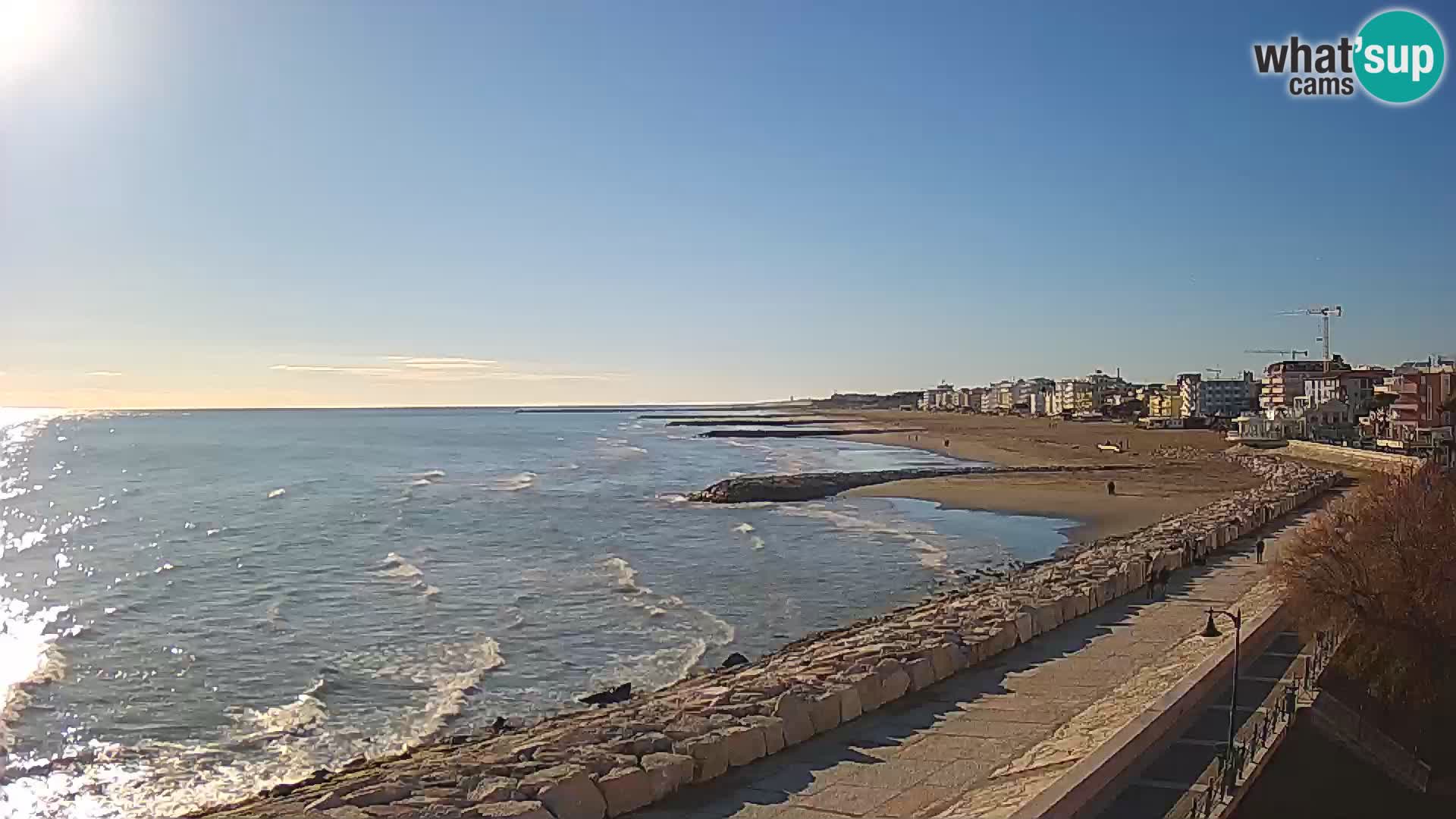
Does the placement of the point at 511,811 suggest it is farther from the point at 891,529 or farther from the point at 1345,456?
the point at 1345,456

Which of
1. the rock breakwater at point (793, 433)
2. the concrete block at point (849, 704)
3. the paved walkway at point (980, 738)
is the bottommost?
the rock breakwater at point (793, 433)

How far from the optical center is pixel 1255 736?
11188 millimetres

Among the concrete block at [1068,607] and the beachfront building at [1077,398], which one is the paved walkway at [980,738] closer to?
the concrete block at [1068,607]

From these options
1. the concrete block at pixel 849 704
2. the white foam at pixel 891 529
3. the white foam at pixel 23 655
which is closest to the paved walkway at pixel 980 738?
the concrete block at pixel 849 704

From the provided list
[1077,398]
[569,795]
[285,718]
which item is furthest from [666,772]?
[1077,398]

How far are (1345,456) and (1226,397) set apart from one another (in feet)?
265

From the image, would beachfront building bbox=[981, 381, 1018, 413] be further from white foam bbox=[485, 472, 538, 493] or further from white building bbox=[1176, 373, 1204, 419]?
white foam bbox=[485, 472, 538, 493]

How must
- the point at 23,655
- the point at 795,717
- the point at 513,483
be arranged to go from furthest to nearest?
the point at 513,483 → the point at 23,655 → the point at 795,717

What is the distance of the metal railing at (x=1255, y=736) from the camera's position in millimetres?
9609

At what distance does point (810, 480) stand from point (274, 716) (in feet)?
120

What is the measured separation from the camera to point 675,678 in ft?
57.4

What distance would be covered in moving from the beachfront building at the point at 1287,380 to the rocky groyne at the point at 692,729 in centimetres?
Answer: 8784

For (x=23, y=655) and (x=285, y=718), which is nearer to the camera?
(x=285, y=718)

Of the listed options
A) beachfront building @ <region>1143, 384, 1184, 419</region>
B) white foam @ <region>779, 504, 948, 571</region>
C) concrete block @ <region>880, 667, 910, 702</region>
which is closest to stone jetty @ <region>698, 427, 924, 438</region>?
beachfront building @ <region>1143, 384, 1184, 419</region>
